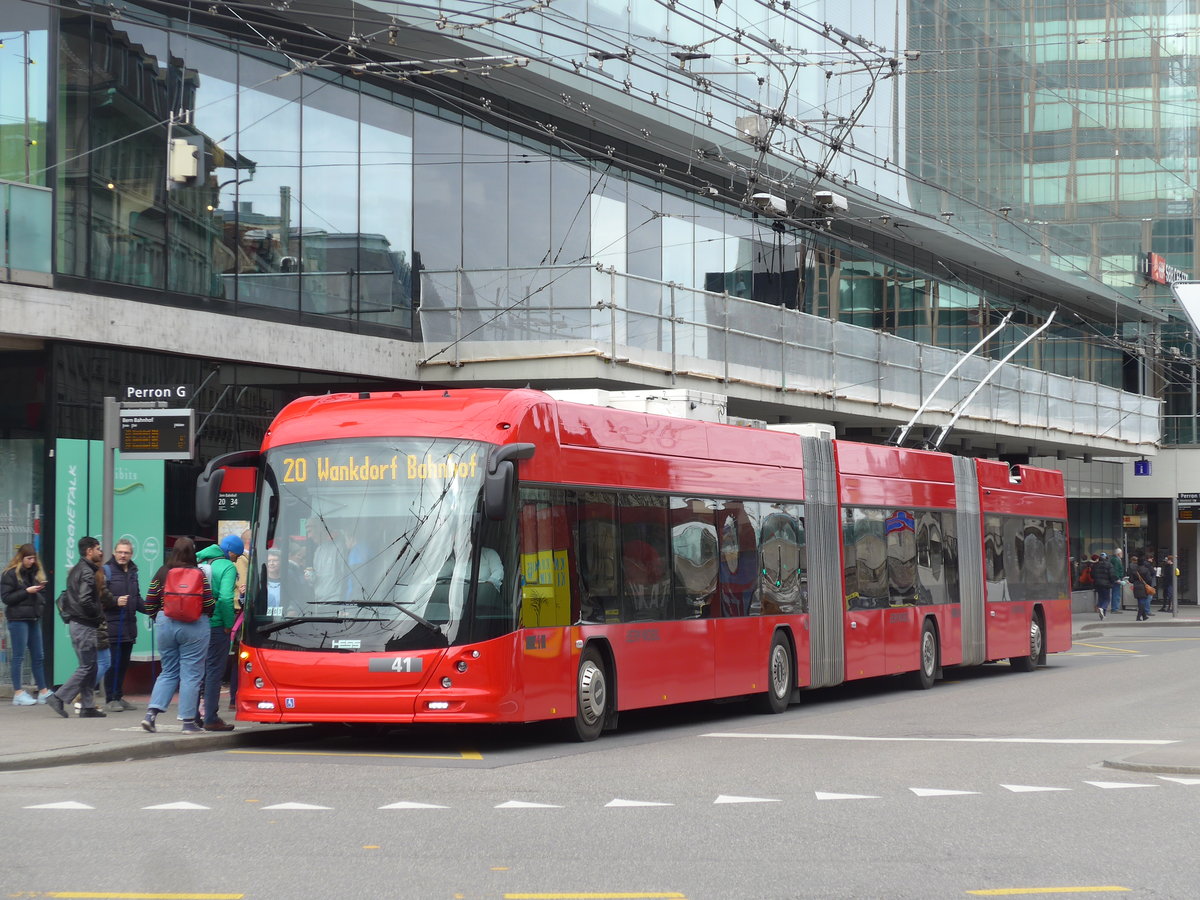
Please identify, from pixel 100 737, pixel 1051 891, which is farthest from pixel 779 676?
pixel 1051 891

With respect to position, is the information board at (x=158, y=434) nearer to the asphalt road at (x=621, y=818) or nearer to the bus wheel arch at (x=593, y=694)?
the asphalt road at (x=621, y=818)

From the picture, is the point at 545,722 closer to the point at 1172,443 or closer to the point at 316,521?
the point at 316,521

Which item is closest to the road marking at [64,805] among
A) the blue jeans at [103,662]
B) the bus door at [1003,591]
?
the blue jeans at [103,662]

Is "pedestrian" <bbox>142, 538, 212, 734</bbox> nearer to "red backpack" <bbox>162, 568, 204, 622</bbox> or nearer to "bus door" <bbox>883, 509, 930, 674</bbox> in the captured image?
"red backpack" <bbox>162, 568, 204, 622</bbox>

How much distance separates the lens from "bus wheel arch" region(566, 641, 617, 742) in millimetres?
15047

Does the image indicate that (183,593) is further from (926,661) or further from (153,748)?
(926,661)

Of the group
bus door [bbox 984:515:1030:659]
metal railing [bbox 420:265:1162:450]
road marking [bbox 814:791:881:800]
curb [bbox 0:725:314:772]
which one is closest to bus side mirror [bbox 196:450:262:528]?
curb [bbox 0:725:314:772]

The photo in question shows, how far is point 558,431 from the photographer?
595 inches

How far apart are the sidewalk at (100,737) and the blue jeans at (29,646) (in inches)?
15.4

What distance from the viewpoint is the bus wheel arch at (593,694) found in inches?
592

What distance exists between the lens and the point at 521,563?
14234 millimetres

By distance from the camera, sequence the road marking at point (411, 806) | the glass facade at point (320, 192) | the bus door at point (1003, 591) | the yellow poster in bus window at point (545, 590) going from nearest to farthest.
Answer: the road marking at point (411, 806) → the yellow poster in bus window at point (545, 590) → the glass facade at point (320, 192) → the bus door at point (1003, 591)

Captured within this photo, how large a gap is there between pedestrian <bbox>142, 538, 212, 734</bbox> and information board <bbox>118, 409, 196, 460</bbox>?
1.86m

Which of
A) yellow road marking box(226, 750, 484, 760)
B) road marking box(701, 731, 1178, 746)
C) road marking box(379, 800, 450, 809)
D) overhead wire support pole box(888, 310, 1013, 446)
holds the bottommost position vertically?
road marking box(701, 731, 1178, 746)
